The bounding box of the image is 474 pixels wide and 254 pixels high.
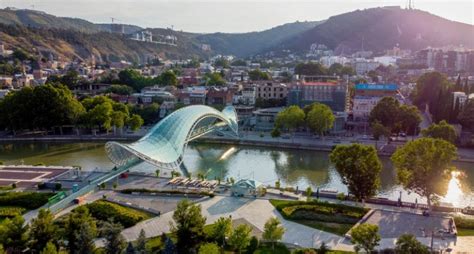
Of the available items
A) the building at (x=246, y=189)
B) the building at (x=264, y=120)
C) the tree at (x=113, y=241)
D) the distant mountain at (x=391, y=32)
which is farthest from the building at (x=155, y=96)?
the distant mountain at (x=391, y=32)

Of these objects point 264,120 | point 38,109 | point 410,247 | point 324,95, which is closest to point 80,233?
point 410,247

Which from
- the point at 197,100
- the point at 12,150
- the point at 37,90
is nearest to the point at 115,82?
the point at 197,100

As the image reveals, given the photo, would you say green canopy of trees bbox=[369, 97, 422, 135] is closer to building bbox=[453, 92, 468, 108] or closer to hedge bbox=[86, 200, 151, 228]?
building bbox=[453, 92, 468, 108]

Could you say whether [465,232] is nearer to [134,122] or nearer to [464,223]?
[464,223]

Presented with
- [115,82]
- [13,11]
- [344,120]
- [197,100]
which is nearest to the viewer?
[344,120]

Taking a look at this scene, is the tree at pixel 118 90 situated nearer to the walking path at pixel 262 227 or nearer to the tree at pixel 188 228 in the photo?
the walking path at pixel 262 227

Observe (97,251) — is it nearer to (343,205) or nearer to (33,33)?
(343,205)

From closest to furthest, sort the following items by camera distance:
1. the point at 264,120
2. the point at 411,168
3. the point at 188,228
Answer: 1. the point at 188,228
2. the point at 411,168
3. the point at 264,120
